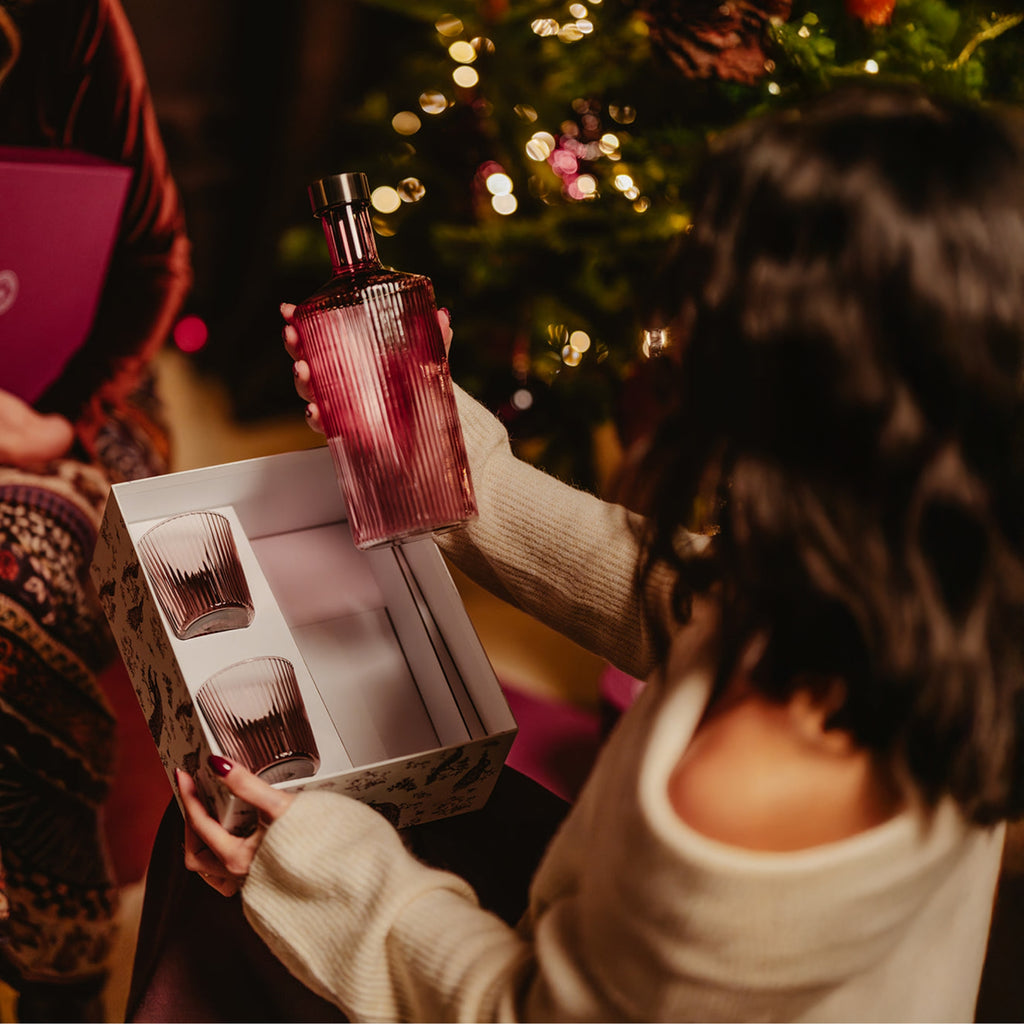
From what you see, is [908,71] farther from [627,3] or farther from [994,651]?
[994,651]

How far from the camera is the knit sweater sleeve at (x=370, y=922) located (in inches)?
25.2

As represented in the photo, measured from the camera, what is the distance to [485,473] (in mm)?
927

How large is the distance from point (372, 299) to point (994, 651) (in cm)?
53

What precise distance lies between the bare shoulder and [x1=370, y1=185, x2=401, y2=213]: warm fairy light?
1070 mm

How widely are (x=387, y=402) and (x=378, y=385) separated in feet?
0.06

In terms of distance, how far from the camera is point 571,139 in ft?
4.61

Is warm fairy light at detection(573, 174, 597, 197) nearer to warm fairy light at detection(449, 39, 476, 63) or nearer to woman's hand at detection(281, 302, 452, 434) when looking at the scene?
warm fairy light at detection(449, 39, 476, 63)

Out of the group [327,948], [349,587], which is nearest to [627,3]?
[349,587]

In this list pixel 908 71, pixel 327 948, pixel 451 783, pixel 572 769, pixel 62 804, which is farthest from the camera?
pixel 572 769

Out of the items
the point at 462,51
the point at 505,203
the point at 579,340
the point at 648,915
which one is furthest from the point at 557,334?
the point at 648,915

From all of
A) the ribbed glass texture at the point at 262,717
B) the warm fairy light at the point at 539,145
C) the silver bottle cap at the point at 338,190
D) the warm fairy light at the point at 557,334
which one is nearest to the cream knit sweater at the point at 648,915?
the ribbed glass texture at the point at 262,717

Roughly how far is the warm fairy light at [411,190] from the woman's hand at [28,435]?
2.02ft

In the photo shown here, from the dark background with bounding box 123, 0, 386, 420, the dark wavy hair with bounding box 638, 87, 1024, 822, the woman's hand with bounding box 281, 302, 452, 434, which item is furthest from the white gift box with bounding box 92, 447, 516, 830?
the dark background with bounding box 123, 0, 386, 420

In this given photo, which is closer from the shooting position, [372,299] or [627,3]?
[372,299]
